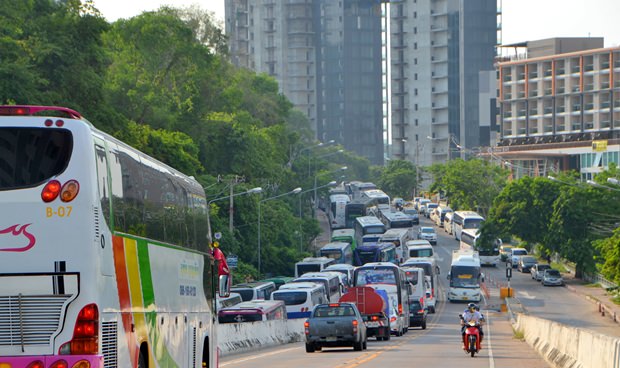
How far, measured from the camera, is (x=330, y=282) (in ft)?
212

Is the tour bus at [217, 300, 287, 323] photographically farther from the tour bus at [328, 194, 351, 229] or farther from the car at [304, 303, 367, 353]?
the tour bus at [328, 194, 351, 229]

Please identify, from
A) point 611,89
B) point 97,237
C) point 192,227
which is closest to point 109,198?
point 97,237

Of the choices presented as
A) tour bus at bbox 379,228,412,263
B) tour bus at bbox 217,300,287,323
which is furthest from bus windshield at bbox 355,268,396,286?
tour bus at bbox 379,228,412,263

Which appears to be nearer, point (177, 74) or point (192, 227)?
point (192, 227)

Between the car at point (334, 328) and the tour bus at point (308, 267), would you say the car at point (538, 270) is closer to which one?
the tour bus at point (308, 267)

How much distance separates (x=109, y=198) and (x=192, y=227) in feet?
19.1

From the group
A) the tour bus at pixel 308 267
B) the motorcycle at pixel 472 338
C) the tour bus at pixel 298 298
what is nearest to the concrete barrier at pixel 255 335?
the tour bus at pixel 298 298

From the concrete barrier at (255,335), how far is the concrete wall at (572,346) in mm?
9125

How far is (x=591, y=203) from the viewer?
104 m

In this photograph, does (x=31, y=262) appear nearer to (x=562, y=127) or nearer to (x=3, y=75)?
(x=3, y=75)

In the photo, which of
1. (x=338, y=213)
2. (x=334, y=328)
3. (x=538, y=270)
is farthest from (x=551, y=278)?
(x=334, y=328)

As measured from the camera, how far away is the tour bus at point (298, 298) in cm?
5678

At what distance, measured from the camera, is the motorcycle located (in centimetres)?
3391

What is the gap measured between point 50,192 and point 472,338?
24.0 meters
